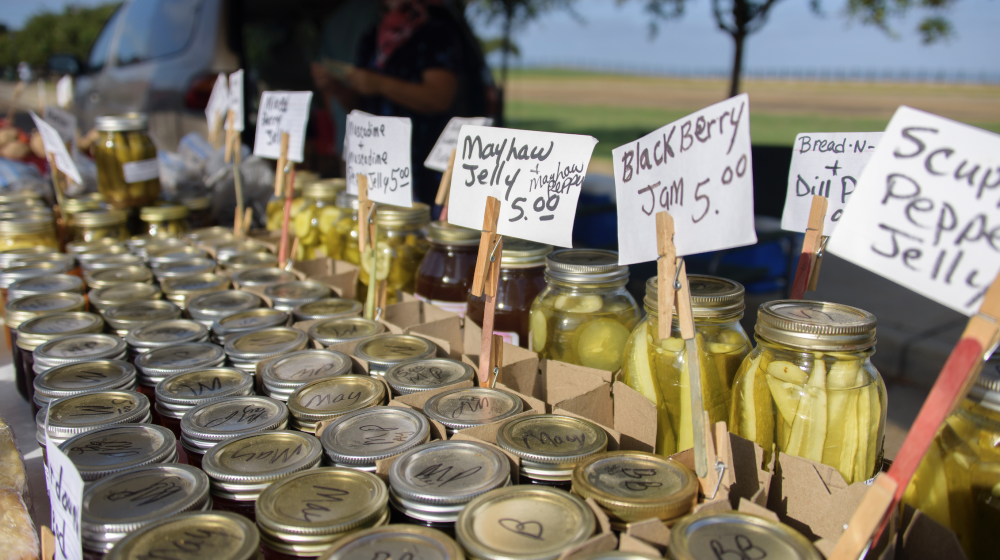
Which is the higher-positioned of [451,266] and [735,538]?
[451,266]

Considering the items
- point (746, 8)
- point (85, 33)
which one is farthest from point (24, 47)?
point (746, 8)

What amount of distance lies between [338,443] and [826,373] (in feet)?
2.96

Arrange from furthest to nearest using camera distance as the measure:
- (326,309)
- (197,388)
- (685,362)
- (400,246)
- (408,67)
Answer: (408,67) → (400,246) → (326,309) → (197,388) → (685,362)

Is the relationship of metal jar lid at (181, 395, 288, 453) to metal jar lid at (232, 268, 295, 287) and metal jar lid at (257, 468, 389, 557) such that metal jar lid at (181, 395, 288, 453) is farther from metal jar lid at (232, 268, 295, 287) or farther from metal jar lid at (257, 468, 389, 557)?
metal jar lid at (232, 268, 295, 287)

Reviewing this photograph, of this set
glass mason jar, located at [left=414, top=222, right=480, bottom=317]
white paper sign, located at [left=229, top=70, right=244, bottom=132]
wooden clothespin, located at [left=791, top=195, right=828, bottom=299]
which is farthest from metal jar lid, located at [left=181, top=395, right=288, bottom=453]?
white paper sign, located at [left=229, top=70, right=244, bottom=132]

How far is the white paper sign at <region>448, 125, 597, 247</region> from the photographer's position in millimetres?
1445

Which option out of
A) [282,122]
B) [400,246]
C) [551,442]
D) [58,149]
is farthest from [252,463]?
[58,149]

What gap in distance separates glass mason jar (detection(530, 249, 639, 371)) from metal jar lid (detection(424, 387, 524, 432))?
23 cm

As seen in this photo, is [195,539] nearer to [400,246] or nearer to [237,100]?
[400,246]

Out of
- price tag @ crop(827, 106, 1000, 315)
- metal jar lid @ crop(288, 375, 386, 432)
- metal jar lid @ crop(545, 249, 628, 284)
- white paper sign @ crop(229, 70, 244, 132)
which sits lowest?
metal jar lid @ crop(288, 375, 386, 432)

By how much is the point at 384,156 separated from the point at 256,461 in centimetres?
117

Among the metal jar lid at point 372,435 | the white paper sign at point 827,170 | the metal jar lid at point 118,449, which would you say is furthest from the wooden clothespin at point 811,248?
the metal jar lid at point 118,449

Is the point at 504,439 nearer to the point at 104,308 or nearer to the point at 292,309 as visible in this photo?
the point at 292,309

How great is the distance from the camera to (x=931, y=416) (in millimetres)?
893
